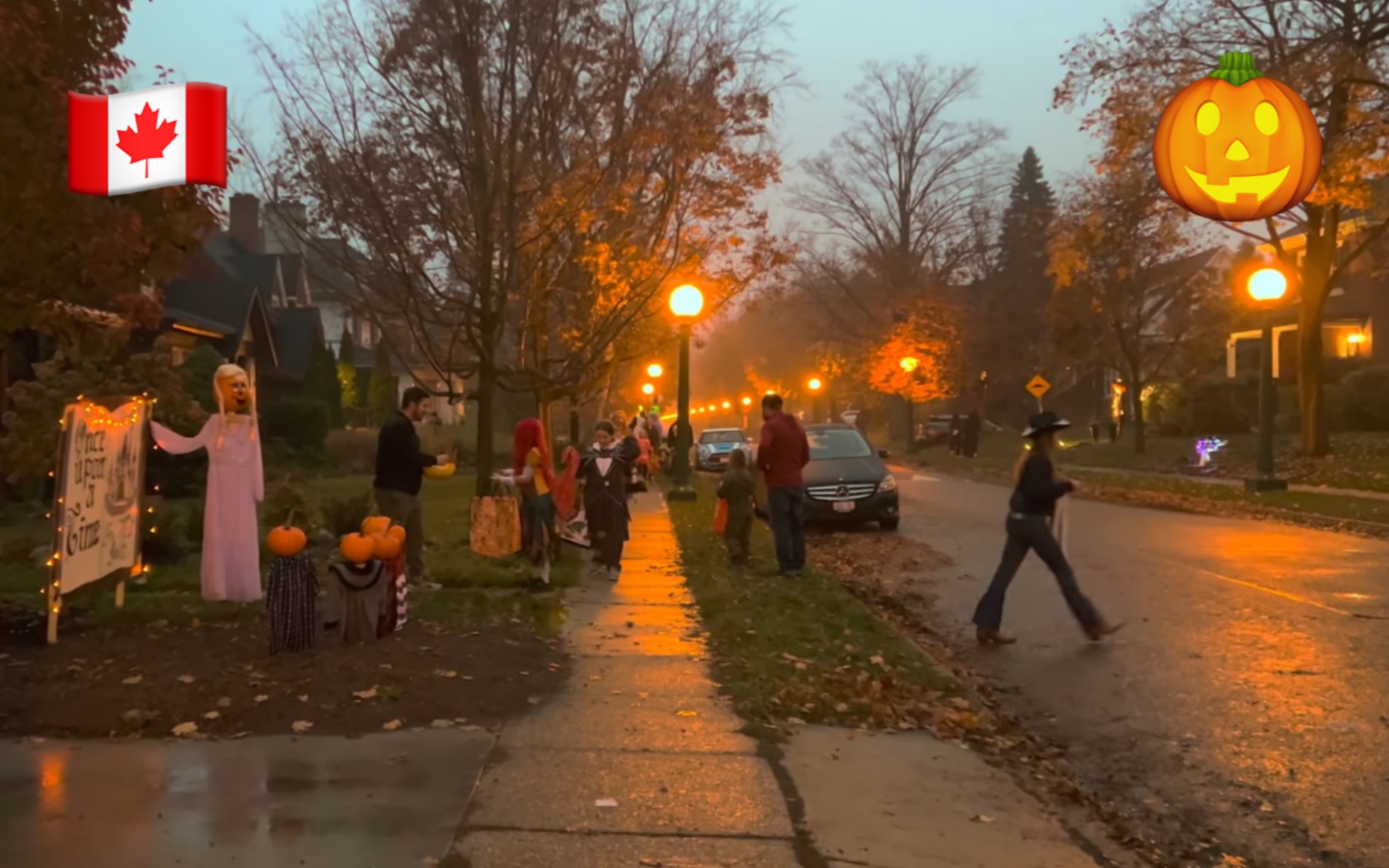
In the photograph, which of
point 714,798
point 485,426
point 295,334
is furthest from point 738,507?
point 295,334

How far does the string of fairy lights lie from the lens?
25.8ft

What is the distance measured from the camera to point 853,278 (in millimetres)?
62969

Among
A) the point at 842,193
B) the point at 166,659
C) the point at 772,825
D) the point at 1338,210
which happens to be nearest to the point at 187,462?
the point at 166,659

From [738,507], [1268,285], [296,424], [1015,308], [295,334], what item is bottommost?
[738,507]

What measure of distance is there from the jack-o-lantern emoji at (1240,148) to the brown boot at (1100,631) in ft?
11.7

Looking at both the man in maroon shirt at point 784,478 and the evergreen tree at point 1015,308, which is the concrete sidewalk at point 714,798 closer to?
the man in maroon shirt at point 784,478

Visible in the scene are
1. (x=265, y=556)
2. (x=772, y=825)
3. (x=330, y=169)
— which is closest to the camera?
(x=772, y=825)

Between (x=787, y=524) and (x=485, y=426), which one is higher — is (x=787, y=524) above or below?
below

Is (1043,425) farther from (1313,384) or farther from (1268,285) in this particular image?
(1313,384)

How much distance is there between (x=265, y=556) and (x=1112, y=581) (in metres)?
8.20

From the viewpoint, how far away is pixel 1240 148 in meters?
10.7

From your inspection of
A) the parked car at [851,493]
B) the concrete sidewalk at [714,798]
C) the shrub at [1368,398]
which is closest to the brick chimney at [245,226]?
the parked car at [851,493]

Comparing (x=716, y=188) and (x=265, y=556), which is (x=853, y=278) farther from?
(x=265, y=556)

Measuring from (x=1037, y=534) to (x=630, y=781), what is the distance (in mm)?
4947
